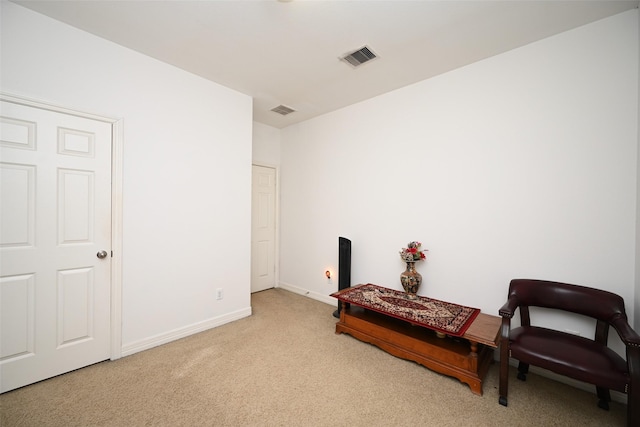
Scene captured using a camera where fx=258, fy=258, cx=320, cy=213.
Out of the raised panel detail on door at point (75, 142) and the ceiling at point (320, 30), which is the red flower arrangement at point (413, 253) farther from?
the raised panel detail on door at point (75, 142)

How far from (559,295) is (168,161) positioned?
3768 mm

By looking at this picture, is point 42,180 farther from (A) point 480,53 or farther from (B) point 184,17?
(A) point 480,53

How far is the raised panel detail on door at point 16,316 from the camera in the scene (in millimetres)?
1932

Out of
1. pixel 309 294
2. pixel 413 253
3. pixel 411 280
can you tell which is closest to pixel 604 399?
pixel 411 280

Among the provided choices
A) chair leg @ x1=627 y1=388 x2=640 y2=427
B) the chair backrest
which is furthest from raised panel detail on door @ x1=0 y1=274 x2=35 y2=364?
chair leg @ x1=627 y1=388 x2=640 y2=427

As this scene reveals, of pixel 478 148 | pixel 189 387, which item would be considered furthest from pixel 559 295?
pixel 189 387

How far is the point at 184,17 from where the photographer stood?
2.07 m

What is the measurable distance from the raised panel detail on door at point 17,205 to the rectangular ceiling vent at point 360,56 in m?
2.85

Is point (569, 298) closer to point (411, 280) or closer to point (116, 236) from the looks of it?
point (411, 280)

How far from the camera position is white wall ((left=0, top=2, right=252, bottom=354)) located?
210 centimetres

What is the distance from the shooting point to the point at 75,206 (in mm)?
2219

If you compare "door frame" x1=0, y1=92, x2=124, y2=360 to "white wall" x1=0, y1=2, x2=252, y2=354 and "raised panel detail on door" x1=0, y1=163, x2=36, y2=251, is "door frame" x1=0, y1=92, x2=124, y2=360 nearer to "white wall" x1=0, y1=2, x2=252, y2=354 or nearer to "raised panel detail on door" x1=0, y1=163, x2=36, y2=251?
"white wall" x1=0, y1=2, x2=252, y2=354

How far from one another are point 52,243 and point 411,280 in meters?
3.30

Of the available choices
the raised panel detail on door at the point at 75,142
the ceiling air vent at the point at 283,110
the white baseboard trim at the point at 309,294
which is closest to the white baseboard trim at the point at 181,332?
the white baseboard trim at the point at 309,294
